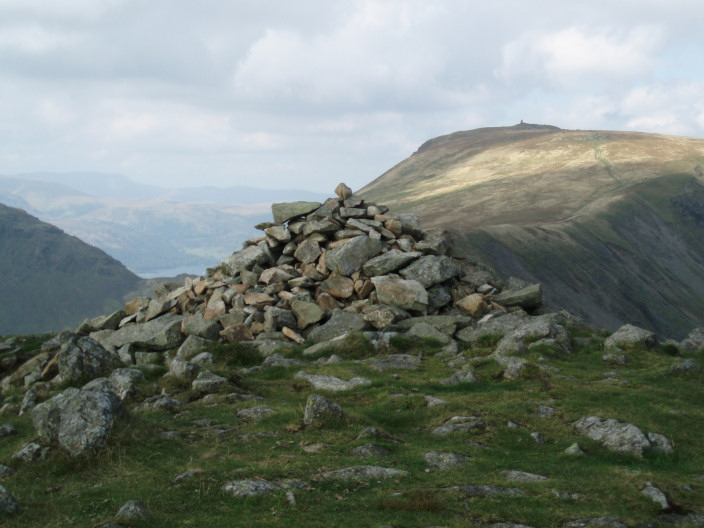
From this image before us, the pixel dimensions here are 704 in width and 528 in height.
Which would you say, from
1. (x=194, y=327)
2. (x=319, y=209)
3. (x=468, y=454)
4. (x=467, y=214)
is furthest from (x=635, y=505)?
(x=467, y=214)

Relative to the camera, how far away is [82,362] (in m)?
25.8

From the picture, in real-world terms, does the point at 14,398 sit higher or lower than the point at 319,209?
lower

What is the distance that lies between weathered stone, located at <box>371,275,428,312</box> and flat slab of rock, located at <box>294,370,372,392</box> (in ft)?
35.7

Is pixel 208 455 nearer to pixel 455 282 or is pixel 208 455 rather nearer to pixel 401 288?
pixel 401 288

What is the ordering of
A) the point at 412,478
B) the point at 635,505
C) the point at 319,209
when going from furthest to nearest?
the point at 319,209, the point at 412,478, the point at 635,505

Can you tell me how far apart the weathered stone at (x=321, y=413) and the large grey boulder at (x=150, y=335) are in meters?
18.6

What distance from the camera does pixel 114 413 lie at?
15570mm

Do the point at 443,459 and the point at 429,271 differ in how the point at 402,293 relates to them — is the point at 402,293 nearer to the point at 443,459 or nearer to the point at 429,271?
the point at 429,271

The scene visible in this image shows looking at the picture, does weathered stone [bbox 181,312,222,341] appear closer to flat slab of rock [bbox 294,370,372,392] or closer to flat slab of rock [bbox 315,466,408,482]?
flat slab of rock [bbox 294,370,372,392]

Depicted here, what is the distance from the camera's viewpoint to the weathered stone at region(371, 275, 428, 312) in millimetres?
33938

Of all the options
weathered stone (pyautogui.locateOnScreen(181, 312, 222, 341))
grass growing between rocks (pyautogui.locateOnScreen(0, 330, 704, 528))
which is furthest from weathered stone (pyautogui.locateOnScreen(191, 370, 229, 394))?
weathered stone (pyautogui.locateOnScreen(181, 312, 222, 341))

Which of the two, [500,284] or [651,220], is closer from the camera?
[500,284]

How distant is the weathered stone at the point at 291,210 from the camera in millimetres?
41781

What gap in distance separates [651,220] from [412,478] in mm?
Result: 172189
